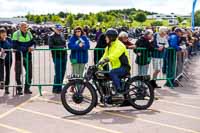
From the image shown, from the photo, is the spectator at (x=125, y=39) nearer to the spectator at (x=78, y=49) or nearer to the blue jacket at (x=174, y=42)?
the spectator at (x=78, y=49)

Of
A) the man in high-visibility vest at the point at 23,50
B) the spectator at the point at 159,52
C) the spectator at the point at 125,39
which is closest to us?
the man in high-visibility vest at the point at 23,50

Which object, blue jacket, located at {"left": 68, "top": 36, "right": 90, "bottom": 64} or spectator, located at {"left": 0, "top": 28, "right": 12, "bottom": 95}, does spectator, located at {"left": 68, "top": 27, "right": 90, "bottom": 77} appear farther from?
spectator, located at {"left": 0, "top": 28, "right": 12, "bottom": 95}

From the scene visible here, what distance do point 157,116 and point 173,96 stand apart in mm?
2434

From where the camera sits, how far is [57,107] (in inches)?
372

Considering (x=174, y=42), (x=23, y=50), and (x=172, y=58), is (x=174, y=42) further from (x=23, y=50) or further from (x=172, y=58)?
(x=23, y=50)

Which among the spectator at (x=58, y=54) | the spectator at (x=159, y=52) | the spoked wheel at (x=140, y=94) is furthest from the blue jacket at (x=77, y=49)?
the spoked wheel at (x=140, y=94)

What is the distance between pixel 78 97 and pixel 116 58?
41.1 inches

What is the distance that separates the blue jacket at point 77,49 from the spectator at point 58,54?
0.25 meters

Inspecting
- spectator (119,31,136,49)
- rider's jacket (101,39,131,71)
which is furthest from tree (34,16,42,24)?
rider's jacket (101,39,131,71)

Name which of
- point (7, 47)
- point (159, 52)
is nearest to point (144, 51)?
point (159, 52)

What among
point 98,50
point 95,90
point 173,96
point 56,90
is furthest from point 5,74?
point 173,96

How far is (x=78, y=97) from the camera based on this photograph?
878cm

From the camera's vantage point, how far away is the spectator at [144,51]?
461 inches

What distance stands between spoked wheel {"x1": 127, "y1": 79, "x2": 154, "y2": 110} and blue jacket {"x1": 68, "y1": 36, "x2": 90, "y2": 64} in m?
2.34
